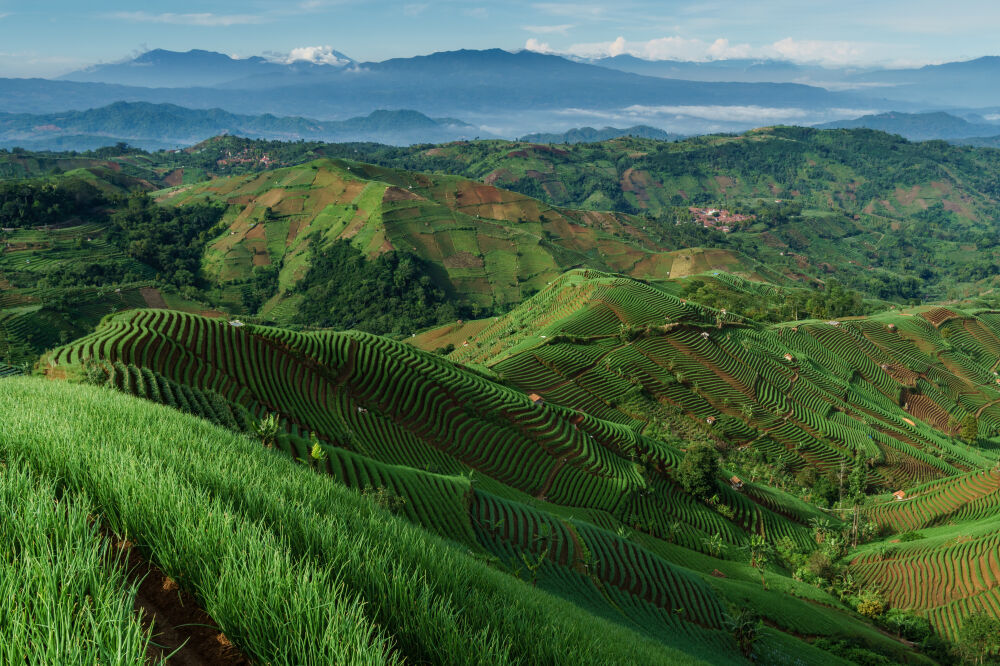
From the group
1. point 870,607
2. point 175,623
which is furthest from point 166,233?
point 175,623

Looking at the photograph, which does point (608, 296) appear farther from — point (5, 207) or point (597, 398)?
point (5, 207)

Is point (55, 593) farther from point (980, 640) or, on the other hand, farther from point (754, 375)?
point (754, 375)

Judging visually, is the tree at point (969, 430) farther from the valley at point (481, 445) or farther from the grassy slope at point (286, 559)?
the grassy slope at point (286, 559)

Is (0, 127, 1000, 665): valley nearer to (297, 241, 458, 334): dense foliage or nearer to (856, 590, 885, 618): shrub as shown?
(856, 590, 885, 618): shrub

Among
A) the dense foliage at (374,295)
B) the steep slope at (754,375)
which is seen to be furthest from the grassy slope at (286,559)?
the dense foliage at (374,295)

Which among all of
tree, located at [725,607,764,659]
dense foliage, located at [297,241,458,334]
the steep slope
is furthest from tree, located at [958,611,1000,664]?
dense foliage, located at [297,241,458,334]
